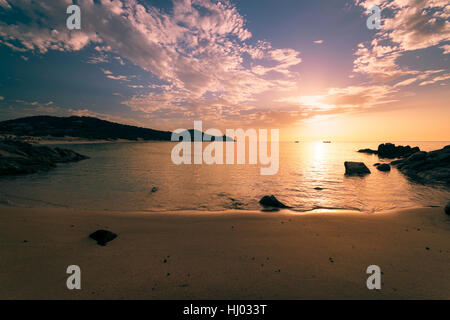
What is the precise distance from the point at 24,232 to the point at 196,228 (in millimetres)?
5583

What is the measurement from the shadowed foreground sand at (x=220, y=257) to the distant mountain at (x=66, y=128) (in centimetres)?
12452

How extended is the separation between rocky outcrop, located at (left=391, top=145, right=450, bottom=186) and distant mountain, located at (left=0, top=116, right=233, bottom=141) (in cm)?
13590

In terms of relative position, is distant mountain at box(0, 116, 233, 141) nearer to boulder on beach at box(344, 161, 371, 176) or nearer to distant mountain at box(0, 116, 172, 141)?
distant mountain at box(0, 116, 172, 141)

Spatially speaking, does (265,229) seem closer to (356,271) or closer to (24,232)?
(356,271)

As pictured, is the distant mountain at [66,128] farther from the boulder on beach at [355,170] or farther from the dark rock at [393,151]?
the dark rock at [393,151]

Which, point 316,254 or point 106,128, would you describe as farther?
point 106,128

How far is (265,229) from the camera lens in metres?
6.71

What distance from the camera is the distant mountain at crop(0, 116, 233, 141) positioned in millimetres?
94438

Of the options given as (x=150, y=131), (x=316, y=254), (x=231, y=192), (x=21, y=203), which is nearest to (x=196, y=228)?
(x=316, y=254)

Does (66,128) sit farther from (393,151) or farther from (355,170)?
(393,151)

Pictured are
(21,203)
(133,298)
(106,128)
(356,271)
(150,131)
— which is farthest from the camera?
(150,131)

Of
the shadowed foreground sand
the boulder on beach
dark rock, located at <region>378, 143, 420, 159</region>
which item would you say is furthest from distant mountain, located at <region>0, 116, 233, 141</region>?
dark rock, located at <region>378, 143, 420, 159</region>

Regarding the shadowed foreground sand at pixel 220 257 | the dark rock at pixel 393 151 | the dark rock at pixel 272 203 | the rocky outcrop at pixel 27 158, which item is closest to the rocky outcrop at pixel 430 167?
the shadowed foreground sand at pixel 220 257

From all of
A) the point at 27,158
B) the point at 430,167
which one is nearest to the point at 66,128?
the point at 27,158
